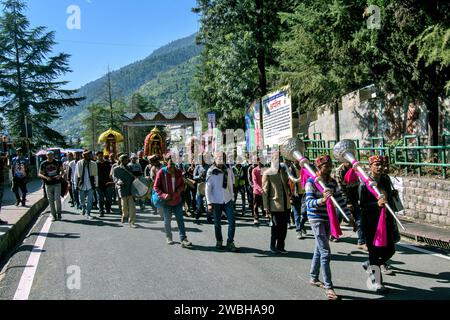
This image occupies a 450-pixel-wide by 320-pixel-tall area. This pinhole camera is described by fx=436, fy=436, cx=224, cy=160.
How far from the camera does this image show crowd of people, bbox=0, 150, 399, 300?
567cm

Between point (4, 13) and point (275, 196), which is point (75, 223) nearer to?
point (275, 196)

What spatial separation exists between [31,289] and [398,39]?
10.3 meters

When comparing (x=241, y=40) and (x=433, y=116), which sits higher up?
(x=241, y=40)

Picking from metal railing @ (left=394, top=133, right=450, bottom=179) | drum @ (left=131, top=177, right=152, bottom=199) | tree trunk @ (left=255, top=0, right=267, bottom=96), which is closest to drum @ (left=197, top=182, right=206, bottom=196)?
drum @ (left=131, top=177, right=152, bottom=199)

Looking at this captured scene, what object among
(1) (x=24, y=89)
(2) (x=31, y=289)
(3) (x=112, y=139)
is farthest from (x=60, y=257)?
(1) (x=24, y=89)

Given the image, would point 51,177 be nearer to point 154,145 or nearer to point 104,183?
point 104,183

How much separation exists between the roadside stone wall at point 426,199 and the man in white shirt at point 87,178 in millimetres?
8105

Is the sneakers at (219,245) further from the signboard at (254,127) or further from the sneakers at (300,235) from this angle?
the signboard at (254,127)

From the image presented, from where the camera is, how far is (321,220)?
18.5ft

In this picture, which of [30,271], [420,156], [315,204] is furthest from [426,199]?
[30,271]

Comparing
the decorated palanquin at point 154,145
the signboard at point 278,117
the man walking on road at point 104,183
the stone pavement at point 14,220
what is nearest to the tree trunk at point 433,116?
the signboard at point 278,117

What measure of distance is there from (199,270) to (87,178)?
6.78 m

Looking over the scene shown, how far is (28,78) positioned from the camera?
A: 44.2m

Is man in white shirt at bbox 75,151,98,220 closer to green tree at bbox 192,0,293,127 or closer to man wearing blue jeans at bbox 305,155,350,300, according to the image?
man wearing blue jeans at bbox 305,155,350,300
